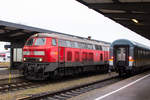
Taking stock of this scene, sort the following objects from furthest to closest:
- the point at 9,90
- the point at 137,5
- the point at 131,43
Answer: the point at 131,43 → the point at 137,5 → the point at 9,90

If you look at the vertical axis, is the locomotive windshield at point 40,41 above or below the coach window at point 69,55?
above

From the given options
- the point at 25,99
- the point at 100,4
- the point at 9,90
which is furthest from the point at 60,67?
the point at 25,99

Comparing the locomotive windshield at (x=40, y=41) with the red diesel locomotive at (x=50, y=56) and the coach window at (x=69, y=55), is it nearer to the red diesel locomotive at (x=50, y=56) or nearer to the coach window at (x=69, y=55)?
the red diesel locomotive at (x=50, y=56)

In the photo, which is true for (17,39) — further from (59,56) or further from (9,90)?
(9,90)

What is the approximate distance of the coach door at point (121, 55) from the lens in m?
18.8

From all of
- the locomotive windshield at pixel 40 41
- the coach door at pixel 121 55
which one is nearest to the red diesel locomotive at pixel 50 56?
the locomotive windshield at pixel 40 41

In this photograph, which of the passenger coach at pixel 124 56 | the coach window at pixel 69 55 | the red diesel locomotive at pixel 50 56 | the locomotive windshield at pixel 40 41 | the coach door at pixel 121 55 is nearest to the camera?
the red diesel locomotive at pixel 50 56

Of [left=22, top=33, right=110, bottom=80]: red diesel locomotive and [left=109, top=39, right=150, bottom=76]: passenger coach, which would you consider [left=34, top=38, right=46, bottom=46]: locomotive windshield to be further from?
[left=109, top=39, right=150, bottom=76]: passenger coach

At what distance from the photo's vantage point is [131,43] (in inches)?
737

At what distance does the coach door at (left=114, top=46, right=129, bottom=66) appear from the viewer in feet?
61.6

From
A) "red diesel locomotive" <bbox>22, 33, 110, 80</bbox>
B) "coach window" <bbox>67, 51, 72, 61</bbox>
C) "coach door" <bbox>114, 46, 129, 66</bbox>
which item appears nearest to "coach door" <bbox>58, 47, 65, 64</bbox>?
"red diesel locomotive" <bbox>22, 33, 110, 80</bbox>

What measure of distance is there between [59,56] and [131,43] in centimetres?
703

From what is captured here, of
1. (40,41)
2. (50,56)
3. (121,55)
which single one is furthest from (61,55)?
(121,55)

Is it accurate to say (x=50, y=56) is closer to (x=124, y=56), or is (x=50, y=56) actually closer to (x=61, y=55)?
(x=61, y=55)
